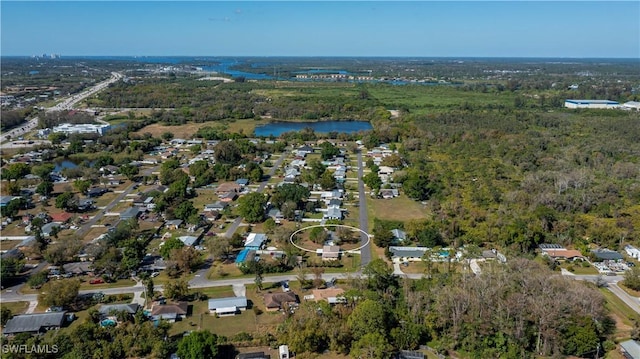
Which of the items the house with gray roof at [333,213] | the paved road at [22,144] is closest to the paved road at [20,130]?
the paved road at [22,144]

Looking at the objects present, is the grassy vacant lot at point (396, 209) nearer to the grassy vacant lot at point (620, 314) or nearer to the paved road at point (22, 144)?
the grassy vacant lot at point (620, 314)

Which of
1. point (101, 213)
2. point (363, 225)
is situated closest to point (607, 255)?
point (363, 225)

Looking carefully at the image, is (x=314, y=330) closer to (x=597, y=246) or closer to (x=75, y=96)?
(x=597, y=246)

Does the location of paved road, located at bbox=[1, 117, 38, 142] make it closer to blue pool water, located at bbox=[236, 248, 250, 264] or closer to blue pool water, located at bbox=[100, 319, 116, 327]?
blue pool water, located at bbox=[236, 248, 250, 264]

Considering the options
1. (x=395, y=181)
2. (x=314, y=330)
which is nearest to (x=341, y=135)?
(x=395, y=181)

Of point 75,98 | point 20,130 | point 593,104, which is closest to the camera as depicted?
point 20,130

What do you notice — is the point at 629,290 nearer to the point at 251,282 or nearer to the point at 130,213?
the point at 251,282

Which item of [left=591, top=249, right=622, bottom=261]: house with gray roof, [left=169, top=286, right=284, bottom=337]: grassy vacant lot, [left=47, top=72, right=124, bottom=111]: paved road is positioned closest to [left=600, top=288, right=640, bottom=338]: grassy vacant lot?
[left=591, top=249, right=622, bottom=261]: house with gray roof
